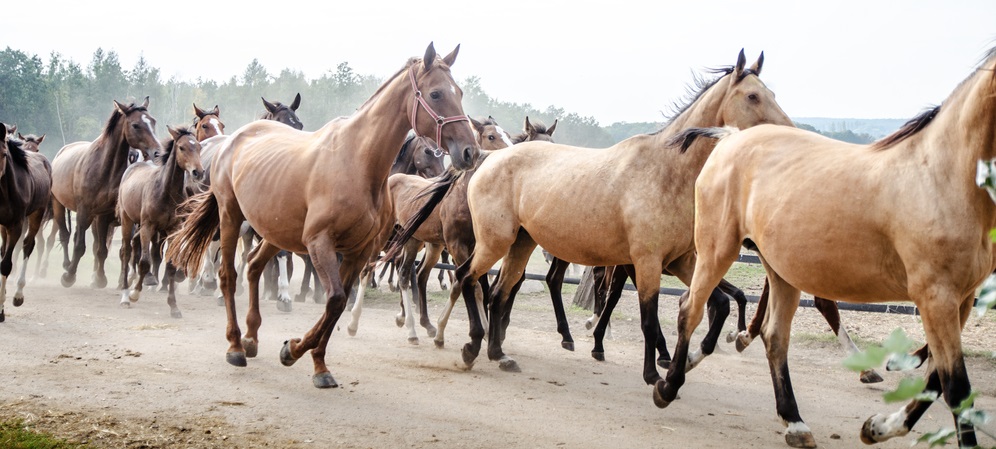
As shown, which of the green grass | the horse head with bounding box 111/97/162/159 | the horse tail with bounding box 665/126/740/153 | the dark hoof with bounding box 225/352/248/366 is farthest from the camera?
the horse head with bounding box 111/97/162/159

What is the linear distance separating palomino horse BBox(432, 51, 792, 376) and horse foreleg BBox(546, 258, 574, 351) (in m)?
0.97

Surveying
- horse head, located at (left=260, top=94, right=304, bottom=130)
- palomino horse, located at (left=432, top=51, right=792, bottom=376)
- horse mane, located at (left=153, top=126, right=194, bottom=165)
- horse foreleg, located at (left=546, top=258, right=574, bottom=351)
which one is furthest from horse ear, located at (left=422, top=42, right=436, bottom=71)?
horse head, located at (left=260, top=94, right=304, bottom=130)

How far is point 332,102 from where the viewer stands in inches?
1893

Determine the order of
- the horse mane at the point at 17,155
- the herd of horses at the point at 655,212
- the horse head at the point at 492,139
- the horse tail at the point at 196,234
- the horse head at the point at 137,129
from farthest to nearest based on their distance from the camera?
the horse head at the point at 137,129 < the horse head at the point at 492,139 < the horse mane at the point at 17,155 < the horse tail at the point at 196,234 < the herd of horses at the point at 655,212

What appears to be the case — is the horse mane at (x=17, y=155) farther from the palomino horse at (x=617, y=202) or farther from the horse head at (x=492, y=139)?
the palomino horse at (x=617, y=202)

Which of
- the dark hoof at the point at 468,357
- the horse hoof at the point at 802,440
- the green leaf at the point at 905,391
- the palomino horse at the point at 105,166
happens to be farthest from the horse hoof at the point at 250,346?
the green leaf at the point at 905,391

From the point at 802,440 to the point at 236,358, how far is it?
409cm

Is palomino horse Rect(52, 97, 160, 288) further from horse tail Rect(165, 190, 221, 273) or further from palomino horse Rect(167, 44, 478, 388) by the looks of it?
palomino horse Rect(167, 44, 478, 388)

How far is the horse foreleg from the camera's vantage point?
8.24 metres

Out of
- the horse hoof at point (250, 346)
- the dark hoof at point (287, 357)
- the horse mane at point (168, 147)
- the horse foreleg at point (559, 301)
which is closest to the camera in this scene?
the dark hoof at point (287, 357)

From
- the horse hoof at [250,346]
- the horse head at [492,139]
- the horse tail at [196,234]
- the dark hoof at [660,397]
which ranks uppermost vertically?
the horse head at [492,139]

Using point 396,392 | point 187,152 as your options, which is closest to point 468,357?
Result: point 396,392

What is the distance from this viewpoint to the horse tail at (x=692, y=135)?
5758mm

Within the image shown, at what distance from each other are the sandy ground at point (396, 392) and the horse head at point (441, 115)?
1681 millimetres
